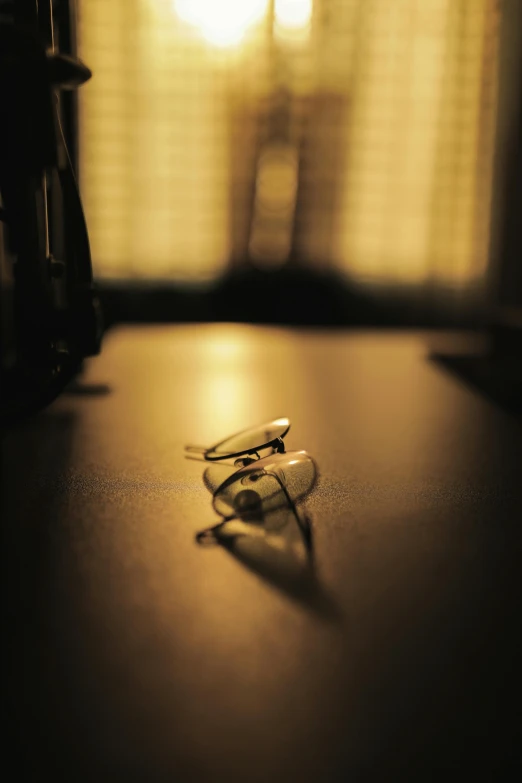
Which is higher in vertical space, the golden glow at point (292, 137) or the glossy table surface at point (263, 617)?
the golden glow at point (292, 137)

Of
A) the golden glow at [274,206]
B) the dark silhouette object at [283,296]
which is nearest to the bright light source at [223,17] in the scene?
the golden glow at [274,206]

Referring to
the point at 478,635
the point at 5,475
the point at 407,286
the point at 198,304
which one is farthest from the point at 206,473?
the point at 407,286

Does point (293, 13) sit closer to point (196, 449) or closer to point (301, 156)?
point (301, 156)

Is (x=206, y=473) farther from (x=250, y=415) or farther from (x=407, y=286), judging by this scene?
(x=407, y=286)

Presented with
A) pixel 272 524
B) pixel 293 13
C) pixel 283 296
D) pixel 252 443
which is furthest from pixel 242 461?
pixel 293 13

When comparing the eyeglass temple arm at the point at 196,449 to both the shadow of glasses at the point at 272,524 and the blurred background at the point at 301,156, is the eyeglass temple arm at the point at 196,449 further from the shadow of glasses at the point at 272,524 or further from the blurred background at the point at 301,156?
the blurred background at the point at 301,156

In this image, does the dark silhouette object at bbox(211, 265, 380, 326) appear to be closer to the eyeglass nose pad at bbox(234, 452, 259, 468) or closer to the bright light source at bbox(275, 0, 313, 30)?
the bright light source at bbox(275, 0, 313, 30)

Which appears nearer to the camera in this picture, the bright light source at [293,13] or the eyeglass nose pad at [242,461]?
the eyeglass nose pad at [242,461]

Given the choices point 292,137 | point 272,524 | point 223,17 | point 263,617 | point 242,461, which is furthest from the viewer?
point 292,137

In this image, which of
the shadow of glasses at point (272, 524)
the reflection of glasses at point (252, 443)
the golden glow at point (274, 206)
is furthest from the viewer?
the golden glow at point (274, 206)
